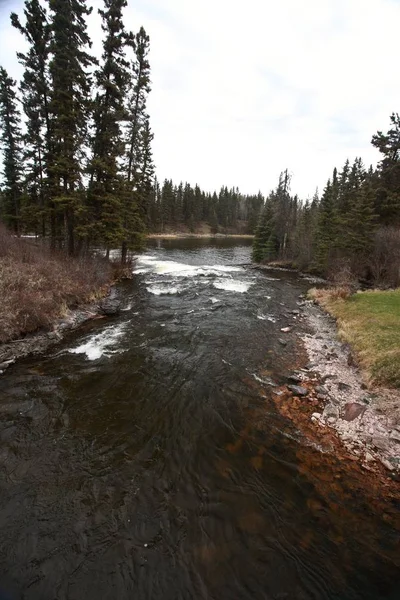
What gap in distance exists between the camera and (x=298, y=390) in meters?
8.19

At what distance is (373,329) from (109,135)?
64.7 ft

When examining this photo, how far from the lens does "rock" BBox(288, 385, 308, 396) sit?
318 inches

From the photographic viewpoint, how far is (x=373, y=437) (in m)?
6.35

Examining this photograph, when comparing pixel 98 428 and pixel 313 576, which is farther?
pixel 98 428

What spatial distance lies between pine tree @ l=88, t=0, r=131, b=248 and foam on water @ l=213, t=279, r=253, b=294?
30.1 feet

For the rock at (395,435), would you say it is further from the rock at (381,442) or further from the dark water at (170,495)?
the dark water at (170,495)

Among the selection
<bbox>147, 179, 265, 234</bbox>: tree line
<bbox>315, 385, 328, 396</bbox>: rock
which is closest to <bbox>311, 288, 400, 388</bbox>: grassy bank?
<bbox>315, 385, 328, 396</bbox>: rock

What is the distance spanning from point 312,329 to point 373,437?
7.79 meters

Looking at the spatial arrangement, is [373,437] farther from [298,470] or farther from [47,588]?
[47,588]

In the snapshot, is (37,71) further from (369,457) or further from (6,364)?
(369,457)

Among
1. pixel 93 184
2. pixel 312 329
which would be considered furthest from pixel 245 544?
pixel 93 184

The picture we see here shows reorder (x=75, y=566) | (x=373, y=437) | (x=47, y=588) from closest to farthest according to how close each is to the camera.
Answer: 1. (x=47, y=588)
2. (x=75, y=566)
3. (x=373, y=437)

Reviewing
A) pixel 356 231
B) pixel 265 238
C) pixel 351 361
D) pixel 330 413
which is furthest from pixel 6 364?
pixel 265 238

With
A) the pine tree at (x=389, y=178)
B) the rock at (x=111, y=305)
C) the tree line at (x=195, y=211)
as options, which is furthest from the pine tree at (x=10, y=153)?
the tree line at (x=195, y=211)
